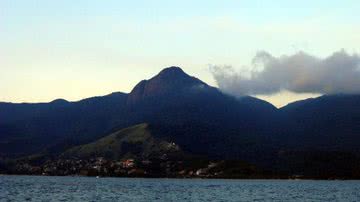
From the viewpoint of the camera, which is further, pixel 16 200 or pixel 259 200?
pixel 259 200

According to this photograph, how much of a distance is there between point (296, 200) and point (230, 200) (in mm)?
22404

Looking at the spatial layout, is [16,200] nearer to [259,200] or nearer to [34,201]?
[34,201]

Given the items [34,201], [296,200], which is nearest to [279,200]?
[296,200]

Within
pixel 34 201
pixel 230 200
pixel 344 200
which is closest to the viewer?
pixel 34 201

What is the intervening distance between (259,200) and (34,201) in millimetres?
68729

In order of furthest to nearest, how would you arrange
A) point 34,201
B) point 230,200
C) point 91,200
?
point 230,200
point 91,200
point 34,201

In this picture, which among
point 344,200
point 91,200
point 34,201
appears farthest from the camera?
point 344,200

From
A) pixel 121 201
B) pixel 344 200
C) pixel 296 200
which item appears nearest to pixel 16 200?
pixel 121 201

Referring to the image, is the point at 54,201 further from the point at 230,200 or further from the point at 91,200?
the point at 230,200

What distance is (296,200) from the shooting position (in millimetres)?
189750

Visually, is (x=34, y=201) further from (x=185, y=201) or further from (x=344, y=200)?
(x=344, y=200)

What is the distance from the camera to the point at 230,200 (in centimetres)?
18262

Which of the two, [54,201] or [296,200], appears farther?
[296,200]

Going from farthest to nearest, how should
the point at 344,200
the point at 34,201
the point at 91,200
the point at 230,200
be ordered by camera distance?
the point at 344,200 < the point at 230,200 < the point at 91,200 < the point at 34,201
